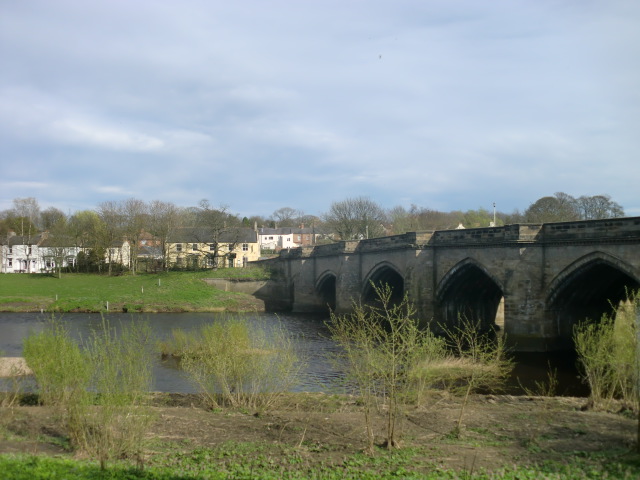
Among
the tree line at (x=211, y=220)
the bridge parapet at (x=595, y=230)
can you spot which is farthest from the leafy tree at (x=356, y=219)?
the bridge parapet at (x=595, y=230)

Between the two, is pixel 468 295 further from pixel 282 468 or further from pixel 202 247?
pixel 202 247

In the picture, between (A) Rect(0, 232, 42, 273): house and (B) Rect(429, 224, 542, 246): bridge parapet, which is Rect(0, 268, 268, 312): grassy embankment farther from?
(B) Rect(429, 224, 542, 246): bridge parapet

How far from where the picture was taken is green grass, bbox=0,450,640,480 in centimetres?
907

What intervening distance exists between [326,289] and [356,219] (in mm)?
21350

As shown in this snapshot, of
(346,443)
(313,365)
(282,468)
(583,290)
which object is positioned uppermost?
(583,290)

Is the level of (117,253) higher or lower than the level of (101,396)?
higher

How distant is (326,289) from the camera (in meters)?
55.4

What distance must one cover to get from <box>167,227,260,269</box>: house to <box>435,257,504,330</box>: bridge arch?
35.4 m

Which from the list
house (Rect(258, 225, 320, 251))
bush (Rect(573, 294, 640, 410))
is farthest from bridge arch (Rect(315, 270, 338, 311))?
house (Rect(258, 225, 320, 251))

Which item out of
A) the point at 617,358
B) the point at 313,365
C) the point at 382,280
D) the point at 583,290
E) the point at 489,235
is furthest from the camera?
the point at 382,280

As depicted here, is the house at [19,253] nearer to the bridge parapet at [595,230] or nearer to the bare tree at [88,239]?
the bare tree at [88,239]

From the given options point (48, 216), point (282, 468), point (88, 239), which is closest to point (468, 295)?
point (282, 468)

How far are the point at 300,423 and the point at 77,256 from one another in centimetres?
6330

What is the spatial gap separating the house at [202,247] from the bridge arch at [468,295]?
35.4 m
